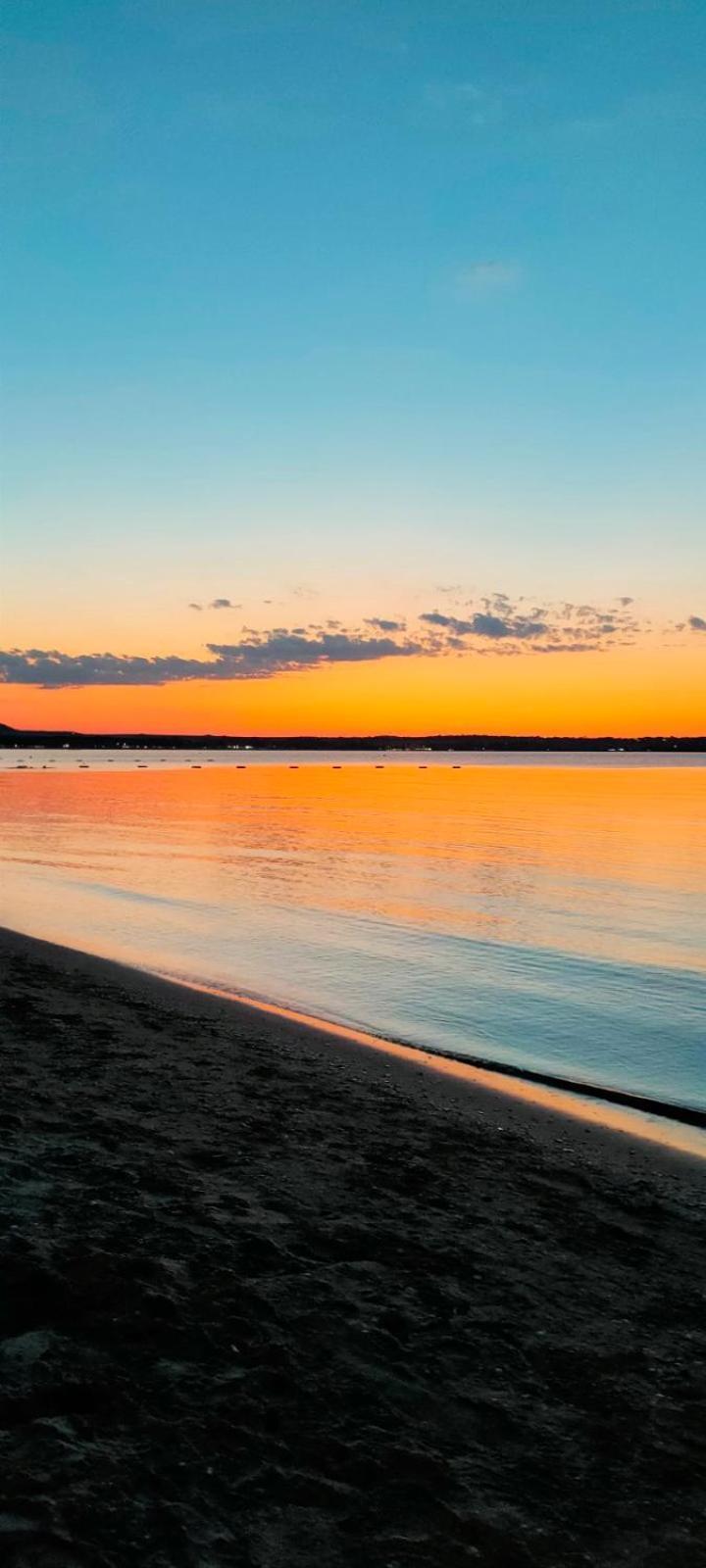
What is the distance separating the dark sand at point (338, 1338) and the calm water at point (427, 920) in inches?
171

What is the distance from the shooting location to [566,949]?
19719 millimetres

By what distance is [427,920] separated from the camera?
2294 centimetres

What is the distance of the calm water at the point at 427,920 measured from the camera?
13742 mm

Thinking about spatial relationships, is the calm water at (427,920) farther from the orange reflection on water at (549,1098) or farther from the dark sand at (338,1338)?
the dark sand at (338,1338)

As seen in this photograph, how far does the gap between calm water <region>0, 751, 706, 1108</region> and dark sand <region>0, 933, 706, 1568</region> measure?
4.34 m

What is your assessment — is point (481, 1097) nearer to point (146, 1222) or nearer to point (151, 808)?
point (146, 1222)

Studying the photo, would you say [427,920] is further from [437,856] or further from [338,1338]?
[338,1338]

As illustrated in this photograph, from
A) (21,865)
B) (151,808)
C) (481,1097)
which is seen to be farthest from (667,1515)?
(151,808)

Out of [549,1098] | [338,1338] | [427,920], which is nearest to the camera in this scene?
[338,1338]

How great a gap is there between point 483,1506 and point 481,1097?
20.5 ft

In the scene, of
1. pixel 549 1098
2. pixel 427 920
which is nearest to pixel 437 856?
pixel 427 920

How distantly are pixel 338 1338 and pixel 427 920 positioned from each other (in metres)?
18.0

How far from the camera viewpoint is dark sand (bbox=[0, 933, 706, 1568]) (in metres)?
3.81

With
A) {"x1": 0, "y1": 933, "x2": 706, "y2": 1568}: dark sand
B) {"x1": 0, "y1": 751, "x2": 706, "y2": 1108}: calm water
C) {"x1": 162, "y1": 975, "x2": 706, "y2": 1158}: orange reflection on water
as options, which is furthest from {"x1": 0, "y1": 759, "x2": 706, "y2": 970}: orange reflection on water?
{"x1": 0, "y1": 933, "x2": 706, "y2": 1568}: dark sand
